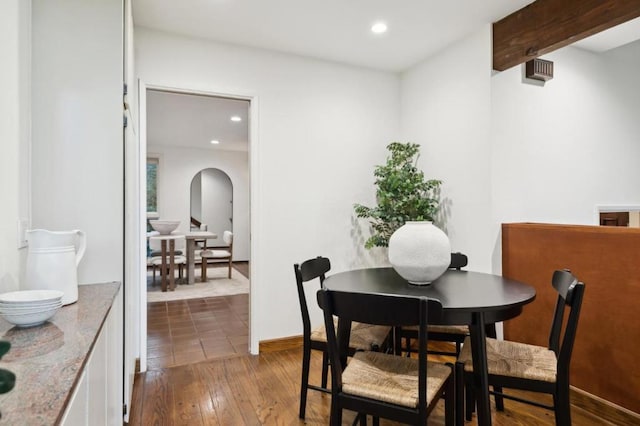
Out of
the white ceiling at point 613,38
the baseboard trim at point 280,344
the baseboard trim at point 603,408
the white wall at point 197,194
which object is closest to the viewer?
the baseboard trim at point 603,408

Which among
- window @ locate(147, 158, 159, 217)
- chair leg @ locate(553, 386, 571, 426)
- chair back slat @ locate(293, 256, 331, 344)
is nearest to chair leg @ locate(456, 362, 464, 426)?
chair leg @ locate(553, 386, 571, 426)

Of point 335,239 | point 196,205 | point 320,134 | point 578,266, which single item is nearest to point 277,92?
point 320,134

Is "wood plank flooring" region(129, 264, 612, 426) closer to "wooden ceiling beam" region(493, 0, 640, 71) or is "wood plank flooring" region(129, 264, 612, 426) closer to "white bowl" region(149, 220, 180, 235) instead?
"wooden ceiling beam" region(493, 0, 640, 71)

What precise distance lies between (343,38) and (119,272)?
8.13 feet

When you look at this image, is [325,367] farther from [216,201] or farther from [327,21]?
[216,201]

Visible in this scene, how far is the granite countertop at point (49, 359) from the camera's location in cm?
73

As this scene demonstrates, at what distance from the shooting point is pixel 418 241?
6.03 feet

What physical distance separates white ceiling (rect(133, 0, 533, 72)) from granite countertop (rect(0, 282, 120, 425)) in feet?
7.12

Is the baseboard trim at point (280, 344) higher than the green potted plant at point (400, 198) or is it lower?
lower

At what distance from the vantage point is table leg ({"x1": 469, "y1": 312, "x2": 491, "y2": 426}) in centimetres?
160

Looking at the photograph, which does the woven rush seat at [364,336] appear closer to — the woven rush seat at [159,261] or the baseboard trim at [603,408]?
the baseboard trim at [603,408]

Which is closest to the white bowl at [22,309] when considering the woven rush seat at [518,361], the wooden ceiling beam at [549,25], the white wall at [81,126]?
the white wall at [81,126]

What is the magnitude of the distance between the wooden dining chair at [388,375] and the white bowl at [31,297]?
0.96 meters

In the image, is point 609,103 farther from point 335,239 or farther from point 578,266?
point 335,239
